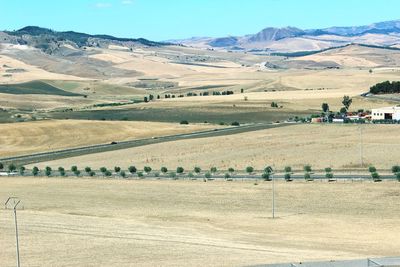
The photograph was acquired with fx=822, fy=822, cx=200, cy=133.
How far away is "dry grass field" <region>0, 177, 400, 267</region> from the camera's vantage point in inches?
1559

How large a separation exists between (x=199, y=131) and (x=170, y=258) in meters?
77.0

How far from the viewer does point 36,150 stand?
102m

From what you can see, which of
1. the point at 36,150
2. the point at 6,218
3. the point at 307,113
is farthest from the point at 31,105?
the point at 6,218

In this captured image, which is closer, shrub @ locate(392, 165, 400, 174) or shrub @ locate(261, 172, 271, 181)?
shrub @ locate(261, 172, 271, 181)

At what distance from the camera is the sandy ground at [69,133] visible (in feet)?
347

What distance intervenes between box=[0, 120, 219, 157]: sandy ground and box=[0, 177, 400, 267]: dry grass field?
31.1 m

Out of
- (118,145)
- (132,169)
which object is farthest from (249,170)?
(118,145)

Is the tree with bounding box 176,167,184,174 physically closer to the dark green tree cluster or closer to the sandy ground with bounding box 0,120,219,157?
the sandy ground with bounding box 0,120,219,157

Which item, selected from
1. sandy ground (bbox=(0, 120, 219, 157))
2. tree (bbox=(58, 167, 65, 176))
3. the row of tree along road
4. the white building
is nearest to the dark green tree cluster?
the white building

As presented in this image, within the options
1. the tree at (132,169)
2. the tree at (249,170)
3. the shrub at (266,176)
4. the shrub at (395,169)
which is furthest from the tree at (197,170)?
the shrub at (395,169)

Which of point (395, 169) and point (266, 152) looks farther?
point (266, 152)

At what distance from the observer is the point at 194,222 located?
5166 centimetres

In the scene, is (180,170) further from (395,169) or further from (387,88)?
(387,88)

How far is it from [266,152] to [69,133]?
34477mm
